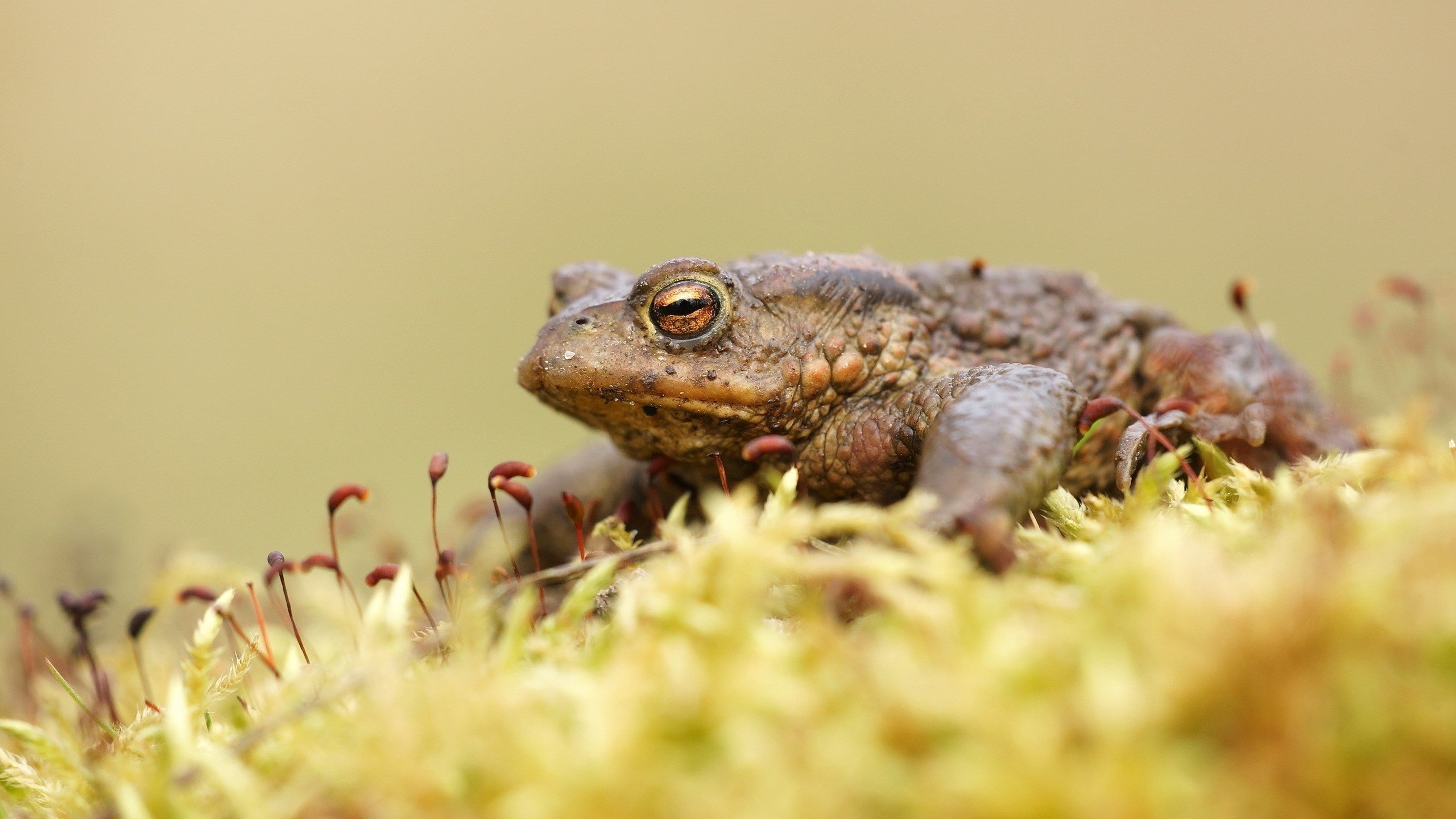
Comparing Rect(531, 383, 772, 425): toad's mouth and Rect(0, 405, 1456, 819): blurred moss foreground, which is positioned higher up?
Rect(531, 383, 772, 425): toad's mouth

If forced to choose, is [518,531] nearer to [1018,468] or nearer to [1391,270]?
[1018,468]

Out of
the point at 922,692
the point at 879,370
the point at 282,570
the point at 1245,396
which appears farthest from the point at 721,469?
the point at 1245,396

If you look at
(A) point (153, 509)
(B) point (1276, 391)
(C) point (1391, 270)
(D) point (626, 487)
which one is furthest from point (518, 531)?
(C) point (1391, 270)

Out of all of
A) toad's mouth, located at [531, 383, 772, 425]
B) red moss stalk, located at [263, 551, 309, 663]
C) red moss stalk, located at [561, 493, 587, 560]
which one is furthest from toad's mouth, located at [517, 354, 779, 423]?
red moss stalk, located at [263, 551, 309, 663]

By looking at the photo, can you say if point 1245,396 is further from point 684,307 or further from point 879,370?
point 684,307

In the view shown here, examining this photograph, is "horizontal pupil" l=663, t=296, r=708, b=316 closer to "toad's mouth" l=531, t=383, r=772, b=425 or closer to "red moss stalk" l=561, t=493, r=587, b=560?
"toad's mouth" l=531, t=383, r=772, b=425

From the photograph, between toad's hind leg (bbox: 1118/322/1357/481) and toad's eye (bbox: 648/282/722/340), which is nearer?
toad's eye (bbox: 648/282/722/340)

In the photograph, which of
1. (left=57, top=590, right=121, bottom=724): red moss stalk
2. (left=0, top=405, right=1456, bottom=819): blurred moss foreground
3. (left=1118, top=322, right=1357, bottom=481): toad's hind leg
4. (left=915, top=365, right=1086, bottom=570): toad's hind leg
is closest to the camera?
(left=0, top=405, right=1456, bottom=819): blurred moss foreground

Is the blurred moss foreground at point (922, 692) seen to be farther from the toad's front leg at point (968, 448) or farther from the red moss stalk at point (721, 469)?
the red moss stalk at point (721, 469)
